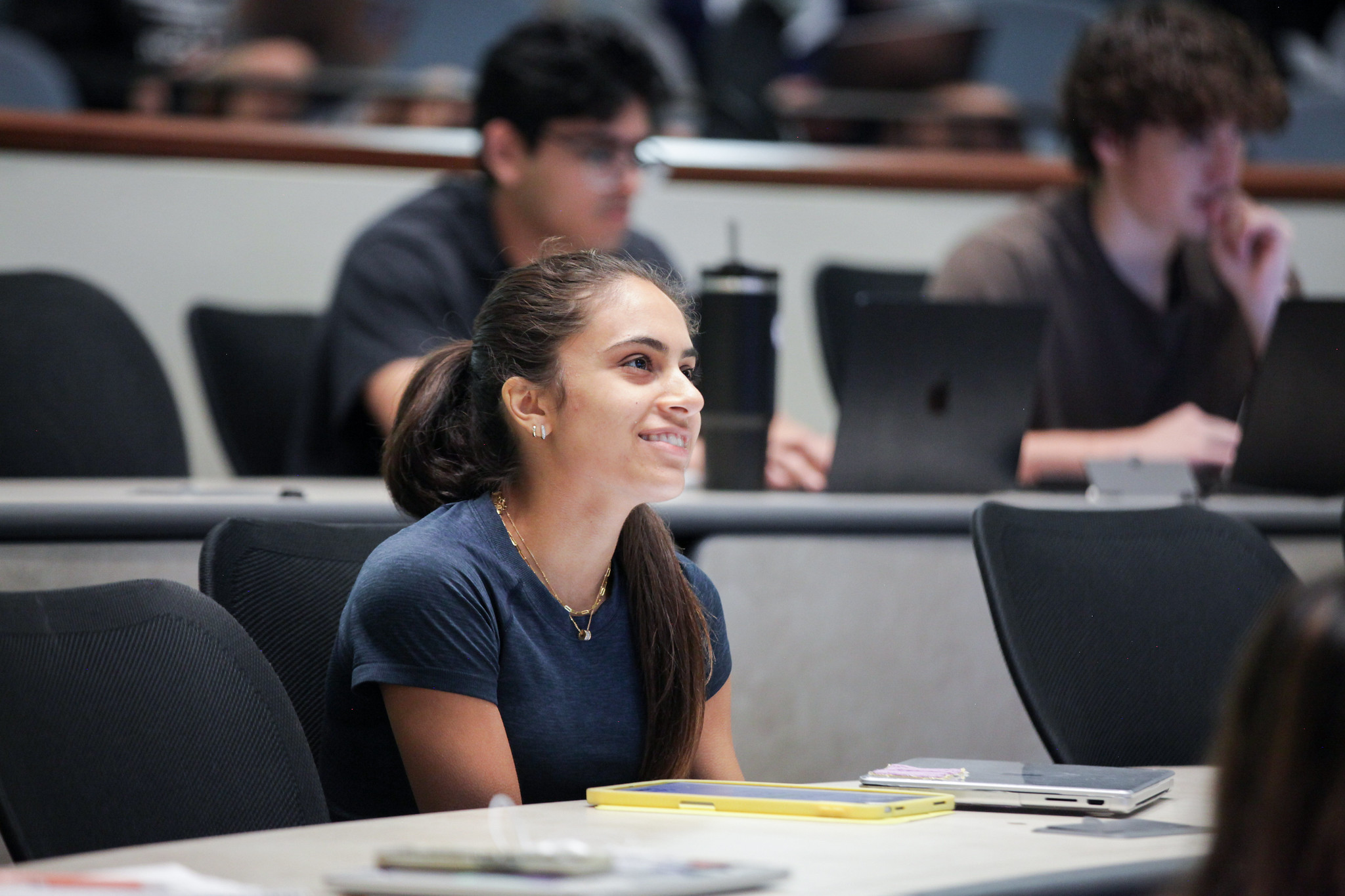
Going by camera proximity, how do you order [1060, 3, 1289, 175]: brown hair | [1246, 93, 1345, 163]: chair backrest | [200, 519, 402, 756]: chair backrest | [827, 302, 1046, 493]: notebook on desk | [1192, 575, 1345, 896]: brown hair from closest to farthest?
[1192, 575, 1345, 896]: brown hair → [200, 519, 402, 756]: chair backrest → [827, 302, 1046, 493]: notebook on desk → [1060, 3, 1289, 175]: brown hair → [1246, 93, 1345, 163]: chair backrest

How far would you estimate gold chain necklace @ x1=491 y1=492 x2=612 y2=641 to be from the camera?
153cm

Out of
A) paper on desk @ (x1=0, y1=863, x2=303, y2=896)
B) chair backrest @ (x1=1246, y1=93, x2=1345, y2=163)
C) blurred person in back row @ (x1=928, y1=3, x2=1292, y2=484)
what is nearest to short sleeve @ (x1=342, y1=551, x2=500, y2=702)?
paper on desk @ (x1=0, y1=863, x2=303, y2=896)

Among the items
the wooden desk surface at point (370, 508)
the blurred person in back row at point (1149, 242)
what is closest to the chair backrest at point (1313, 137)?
the blurred person in back row at point (1149, 242)

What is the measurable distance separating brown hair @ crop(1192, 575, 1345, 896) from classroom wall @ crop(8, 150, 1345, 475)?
2823mm

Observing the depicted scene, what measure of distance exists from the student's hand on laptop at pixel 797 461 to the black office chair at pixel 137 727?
1127 mm

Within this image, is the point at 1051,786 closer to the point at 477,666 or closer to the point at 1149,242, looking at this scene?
the point at 477,666

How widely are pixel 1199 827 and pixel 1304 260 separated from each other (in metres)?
3.36

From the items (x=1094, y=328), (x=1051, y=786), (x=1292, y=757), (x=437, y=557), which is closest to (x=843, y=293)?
(x=1094, y=328)

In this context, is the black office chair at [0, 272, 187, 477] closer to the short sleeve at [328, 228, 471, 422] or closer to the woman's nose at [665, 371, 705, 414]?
the short sleeve at [328, 228, 471, 422]

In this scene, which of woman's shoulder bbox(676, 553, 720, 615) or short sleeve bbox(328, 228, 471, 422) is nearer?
woman's shoulder bbox(676, 553, 720, 615)

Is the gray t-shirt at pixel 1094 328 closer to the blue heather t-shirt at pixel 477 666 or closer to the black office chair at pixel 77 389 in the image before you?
the black office chair at pixel 77 389

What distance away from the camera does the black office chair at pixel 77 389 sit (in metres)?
2.42

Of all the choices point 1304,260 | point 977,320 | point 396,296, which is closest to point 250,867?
point 977,320

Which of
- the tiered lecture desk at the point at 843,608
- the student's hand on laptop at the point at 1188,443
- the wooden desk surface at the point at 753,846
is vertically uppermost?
the wooden desk surface at the point at 753,846
